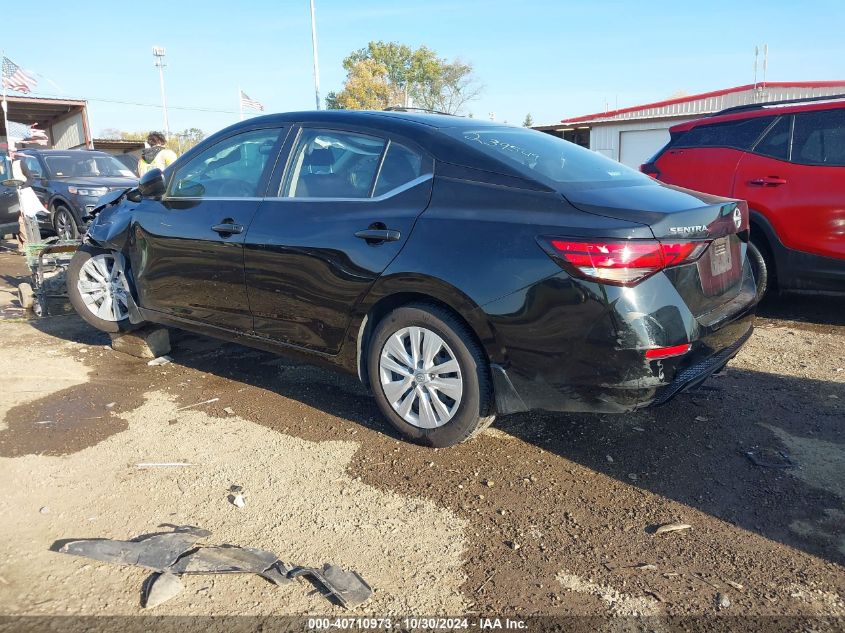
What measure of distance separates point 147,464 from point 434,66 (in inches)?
2073

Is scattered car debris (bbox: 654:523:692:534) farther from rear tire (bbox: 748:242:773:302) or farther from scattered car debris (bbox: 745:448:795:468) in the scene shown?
rear tire (bbox: 748:242:773:302)

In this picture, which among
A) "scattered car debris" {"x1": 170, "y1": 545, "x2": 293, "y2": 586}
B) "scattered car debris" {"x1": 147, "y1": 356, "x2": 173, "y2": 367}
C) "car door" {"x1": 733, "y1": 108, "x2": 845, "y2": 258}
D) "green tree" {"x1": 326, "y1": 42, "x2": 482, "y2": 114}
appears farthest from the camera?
"green tree" {"x1": 326, "y1": 42, "x2": 482, "y2": 114}

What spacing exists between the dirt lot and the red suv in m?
1.03

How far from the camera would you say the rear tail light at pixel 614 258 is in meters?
2.88

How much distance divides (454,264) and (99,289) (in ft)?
11.4

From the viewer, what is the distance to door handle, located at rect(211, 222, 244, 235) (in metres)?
4.10

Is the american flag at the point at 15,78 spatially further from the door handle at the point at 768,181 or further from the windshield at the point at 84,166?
the door handle at the point at 768,181

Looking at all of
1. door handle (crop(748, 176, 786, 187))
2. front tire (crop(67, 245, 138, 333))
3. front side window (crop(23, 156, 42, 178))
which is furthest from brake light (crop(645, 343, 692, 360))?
front side window (crop(23, 156, 42, 178))

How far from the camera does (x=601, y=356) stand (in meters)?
2.96

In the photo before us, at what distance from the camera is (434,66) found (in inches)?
2052

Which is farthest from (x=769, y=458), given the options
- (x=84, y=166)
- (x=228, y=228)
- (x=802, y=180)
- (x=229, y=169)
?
(x=84, y=166)

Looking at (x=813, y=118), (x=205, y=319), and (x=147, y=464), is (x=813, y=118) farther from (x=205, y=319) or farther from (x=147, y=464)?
(x=147, y=464)

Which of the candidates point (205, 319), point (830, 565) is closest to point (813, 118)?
point (830, 565)

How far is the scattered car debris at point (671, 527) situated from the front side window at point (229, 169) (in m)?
2.89
